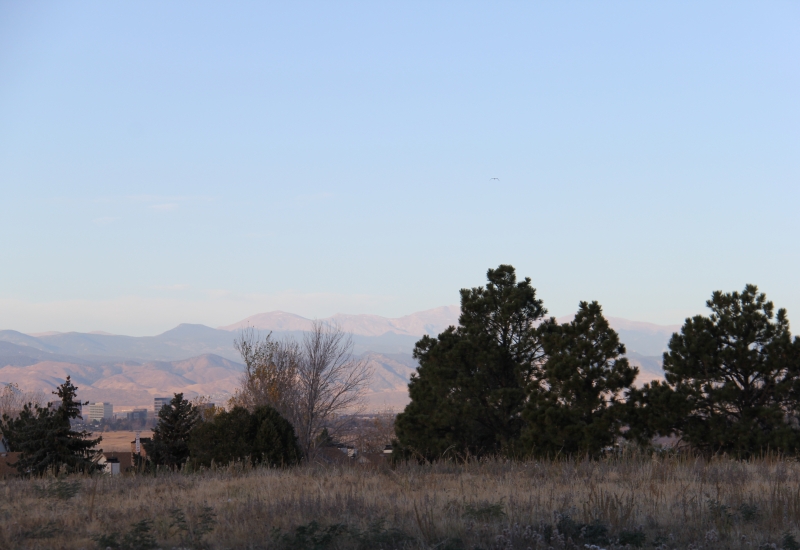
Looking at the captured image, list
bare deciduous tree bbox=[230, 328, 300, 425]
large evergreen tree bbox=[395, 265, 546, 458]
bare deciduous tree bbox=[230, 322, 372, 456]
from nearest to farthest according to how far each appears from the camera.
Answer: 1. large evergreen tree bbox=[395, 265, 546, 458]
2. bare deciduous tree bbox=[230, 322, 372, 456]
3. bare deciduous tree bbox=[230, 328, 300, 425]

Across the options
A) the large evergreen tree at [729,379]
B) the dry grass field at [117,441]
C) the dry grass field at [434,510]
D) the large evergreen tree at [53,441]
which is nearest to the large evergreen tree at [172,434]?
the large evergreen tree at [53,441]

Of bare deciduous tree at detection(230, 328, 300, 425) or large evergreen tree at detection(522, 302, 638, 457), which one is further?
bare deciduous tree at detection(230, 328, 300, 425)

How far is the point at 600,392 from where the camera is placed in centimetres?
2378

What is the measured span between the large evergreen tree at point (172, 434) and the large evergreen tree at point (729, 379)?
19052 mm

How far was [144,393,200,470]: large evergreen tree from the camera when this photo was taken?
105 ft

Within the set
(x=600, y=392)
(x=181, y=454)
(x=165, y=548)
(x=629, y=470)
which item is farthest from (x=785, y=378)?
(x=181, y=454)

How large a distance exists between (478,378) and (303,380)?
2363 centimetres

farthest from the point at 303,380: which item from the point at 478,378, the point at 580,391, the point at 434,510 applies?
the point at 434,510

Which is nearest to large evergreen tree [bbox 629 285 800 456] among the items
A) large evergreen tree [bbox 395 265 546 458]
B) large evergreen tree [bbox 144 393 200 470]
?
large evergreen tree [bbox 395 265 546 458]

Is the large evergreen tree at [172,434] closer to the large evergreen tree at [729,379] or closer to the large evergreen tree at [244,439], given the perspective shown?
the large evergreen tree at [244,439]

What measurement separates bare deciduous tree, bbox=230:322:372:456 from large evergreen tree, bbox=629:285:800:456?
27209mm

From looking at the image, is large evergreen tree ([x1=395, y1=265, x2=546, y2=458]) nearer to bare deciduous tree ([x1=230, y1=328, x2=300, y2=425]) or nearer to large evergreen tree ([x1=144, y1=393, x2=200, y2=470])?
large evergreen tree ([x1=144, y1=393, x2=200, y2=470])

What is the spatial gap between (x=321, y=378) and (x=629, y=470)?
39.0 metres

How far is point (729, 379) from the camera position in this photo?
2092cm
